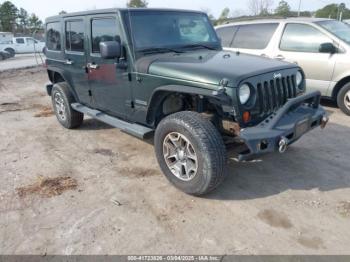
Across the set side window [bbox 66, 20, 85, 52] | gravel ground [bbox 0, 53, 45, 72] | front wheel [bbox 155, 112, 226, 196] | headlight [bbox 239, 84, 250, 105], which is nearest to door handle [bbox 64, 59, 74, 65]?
side window [bbox 66, 20, 85, 52]

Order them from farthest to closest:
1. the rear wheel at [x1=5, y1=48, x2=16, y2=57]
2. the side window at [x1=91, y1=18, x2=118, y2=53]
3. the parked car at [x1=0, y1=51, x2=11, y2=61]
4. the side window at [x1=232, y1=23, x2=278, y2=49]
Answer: the rear wheel at [x1=5, y1=48, x2=16, y2=57], the parked car at [x1=0, y1=51, x2=11, y2=61], the side window at [x1=232, y1=23, x2=278, y2=49], the side window at [x1=91, y1=18, x2=118, y2=53]

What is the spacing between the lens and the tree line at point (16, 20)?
52750 mm

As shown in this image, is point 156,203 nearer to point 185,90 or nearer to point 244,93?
point 185,90

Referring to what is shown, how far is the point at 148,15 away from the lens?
165 inches

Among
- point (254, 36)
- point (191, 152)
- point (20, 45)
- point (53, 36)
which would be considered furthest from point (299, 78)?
point (20, 45)

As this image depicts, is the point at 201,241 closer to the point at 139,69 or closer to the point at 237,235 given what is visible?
the point at 237,235

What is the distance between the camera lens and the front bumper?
3.10 meters

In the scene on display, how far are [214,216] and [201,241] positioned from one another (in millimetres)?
407

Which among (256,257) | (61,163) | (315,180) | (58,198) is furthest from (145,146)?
(256,257)

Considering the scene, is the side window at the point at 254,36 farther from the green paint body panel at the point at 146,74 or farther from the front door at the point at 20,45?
the front door at the point at 20,45

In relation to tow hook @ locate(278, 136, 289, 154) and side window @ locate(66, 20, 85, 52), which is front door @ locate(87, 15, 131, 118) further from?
tow hook @ locate(278, 136, 289, 154)

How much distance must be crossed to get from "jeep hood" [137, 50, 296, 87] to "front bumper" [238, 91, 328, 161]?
454 millimetres

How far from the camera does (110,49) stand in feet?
12.6

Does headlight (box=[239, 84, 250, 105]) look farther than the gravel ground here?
No
